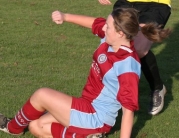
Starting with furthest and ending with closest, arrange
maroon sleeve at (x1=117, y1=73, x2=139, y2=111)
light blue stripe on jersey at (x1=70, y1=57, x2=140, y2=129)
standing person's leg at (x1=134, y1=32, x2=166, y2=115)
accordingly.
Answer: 1. standing person's leg at (x1=134, y1=32, x2=166, y2=115)
2. light blue stripe on jersey at (x1=70, y1=57, x2=140, y2=129)
3. maroon sleeve at (x1=117, y1=73, x2=139, y2=111)

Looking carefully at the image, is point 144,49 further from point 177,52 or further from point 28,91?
point 177,52

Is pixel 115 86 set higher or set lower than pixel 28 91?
higher

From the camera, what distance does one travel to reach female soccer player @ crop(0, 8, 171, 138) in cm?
434

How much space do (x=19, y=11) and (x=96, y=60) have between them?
23.4 feet

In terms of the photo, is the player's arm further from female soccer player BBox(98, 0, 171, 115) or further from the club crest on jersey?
Answer: female soccer player BBox(98, 0, 171, 115)

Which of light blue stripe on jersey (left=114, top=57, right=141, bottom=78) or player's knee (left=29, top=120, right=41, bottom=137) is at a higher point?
light blue stripe on jersey (left=114, top=57, right=141, bottom=78)

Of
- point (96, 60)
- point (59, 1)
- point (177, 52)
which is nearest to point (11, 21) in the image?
point (59, 1)

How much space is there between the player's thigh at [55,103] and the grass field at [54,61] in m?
0.47

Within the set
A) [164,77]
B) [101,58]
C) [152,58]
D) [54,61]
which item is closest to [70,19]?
[101,58]

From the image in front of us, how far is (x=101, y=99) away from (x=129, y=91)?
46cm

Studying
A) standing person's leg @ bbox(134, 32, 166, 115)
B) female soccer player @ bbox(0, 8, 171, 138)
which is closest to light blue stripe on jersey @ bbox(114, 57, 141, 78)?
female soccer player @ bbox(0, 8, 171, 138)

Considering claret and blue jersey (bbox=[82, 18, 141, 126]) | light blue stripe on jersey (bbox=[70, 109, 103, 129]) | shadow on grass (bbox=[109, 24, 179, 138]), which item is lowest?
shadow on grass (bbox=[109, 24, 179, 138])

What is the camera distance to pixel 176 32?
10641 millimetres

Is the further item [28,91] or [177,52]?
[177,52]
